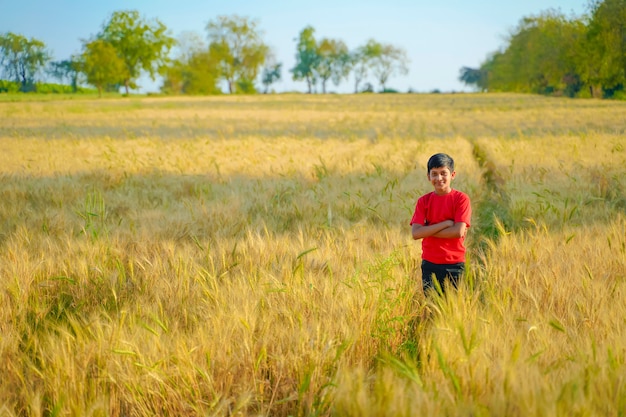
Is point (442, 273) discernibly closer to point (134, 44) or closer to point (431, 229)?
point (431, 229)

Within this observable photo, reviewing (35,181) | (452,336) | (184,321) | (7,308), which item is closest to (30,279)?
(7,308)

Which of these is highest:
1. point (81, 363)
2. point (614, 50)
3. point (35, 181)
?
point (614, 50)

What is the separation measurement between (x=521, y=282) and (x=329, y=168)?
492cm

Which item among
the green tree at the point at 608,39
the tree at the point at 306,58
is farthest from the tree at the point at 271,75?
the green tree at the point at 608,39

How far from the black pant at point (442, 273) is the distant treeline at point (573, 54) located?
3422 centimetres

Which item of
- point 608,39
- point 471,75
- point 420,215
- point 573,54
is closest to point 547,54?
point 573,54

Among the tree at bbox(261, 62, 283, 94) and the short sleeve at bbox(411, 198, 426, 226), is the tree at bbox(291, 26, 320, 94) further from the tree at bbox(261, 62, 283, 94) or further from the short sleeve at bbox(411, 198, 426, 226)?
the short sleeve at bbox(411, 198, 426, 226)

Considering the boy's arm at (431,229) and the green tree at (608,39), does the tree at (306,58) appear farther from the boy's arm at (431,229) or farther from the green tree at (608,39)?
the boy's arm at (431,229)

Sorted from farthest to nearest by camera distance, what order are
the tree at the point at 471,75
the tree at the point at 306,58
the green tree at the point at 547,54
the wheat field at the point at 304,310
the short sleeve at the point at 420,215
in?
1. the tree at the point at 471,75
2. the tree at the point at 306,58
3. the green tree at the point at 547,54
4. the short sleeve at the point at 420,215
5. the wheat field at the point at 304,310

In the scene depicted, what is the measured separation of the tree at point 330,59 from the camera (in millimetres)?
113750

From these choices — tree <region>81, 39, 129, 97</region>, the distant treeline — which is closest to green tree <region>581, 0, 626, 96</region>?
the distant treeline

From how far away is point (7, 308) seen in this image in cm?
247

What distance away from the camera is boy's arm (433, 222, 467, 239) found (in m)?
2.76

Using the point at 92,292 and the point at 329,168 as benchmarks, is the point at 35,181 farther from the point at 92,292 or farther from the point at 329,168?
the point at 92,292
